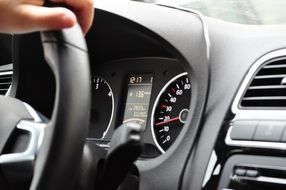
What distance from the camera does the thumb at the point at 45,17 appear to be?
2.37ft

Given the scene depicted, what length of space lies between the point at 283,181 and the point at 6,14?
54cm

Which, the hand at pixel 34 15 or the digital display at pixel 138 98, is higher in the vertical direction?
the hand at pixel 34 15

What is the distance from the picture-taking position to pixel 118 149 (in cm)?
80

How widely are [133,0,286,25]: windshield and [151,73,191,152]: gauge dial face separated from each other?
7.7 inches

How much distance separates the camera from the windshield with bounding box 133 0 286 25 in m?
1.46

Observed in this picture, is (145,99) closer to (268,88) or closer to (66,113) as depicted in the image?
(268,88)

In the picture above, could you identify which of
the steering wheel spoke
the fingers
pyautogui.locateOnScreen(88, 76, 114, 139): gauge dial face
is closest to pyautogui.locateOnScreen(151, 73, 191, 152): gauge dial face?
pyautogui.locateOnScreen(88, 76, 114, 139): gauge dial face

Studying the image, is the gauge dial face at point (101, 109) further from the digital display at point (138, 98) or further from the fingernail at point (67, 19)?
the fingernail at point (67, 19)

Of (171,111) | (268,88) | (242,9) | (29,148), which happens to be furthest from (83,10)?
(242,9)

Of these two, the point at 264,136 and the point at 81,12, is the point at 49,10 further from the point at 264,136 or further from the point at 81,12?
the point at 264,136

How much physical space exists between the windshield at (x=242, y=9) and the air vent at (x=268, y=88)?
29 centimetres

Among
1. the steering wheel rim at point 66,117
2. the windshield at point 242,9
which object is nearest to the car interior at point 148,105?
the steering wheel rim at point 66,117

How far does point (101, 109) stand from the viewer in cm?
164

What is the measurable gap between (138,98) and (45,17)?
824 mm
